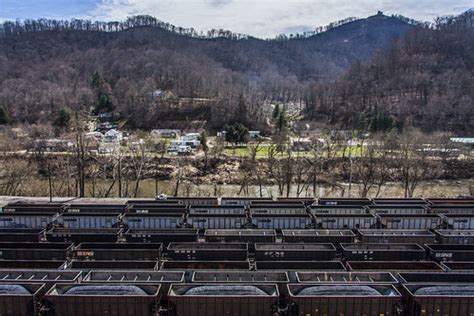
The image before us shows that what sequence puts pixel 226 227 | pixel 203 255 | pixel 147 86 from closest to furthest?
pixel 203 255 → pixel 226 227 → pixel 147 86

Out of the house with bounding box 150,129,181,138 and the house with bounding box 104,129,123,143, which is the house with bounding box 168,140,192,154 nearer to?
the house with bounding box 104,129,123,143

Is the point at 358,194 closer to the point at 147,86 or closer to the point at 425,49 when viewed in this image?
the point at 147,86

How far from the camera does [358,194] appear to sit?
4478 cm

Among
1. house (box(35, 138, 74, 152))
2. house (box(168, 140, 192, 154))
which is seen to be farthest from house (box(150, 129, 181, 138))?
house (box(35, 138, 74, 152))

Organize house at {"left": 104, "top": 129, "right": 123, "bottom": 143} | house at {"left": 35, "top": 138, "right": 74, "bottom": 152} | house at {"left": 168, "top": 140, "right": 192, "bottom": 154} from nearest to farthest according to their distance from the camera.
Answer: house at {"left": 35, "top": 138, "right": 74, "bottom": 152}, house at {"left": 168, "top": 140, "right": 192, "bottom": 154}, house at {"left": 104, "top": 129, "right": 123, "bottom": 143}

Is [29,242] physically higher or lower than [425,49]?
lower

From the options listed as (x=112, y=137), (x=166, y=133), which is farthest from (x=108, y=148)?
(x=166, y=133)

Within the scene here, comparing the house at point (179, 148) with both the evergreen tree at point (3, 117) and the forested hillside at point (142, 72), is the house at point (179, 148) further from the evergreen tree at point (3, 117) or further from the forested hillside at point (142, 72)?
the evergreen tree at point (3, 117)

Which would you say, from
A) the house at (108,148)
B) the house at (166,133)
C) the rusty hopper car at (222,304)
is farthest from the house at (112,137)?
the rusty hopper car at (222,304)

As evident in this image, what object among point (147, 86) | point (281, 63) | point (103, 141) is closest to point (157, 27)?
point (281, 63)

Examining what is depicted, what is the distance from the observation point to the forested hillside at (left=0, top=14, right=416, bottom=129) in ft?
263

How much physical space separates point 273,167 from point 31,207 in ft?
92.9

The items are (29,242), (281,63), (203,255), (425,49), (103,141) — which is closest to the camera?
(203,255)

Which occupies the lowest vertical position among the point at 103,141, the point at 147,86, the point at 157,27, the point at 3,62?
the point at 103,141
